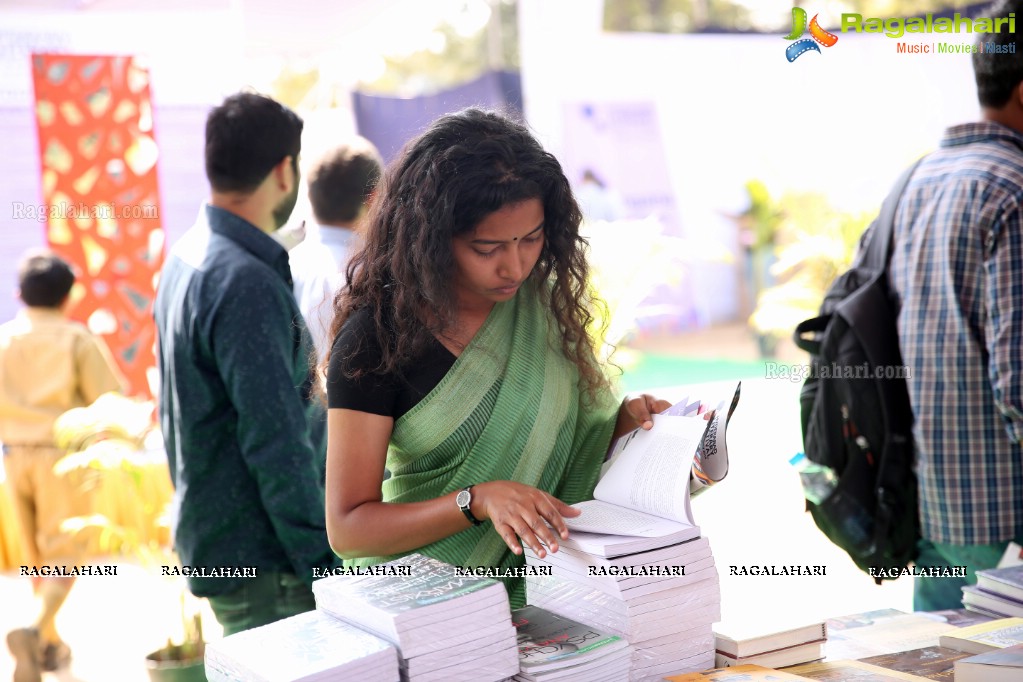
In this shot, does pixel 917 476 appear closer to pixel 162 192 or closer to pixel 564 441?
pixel 564 441

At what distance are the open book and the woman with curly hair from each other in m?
0.07

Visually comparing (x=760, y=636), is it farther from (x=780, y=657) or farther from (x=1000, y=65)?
(x=1000, y=65)

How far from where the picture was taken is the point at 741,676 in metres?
1.29

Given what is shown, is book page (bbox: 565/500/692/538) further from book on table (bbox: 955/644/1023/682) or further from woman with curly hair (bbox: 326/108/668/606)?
book on table (bbox: 955/644/1023/682)

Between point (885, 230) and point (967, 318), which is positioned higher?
point (885, 230)

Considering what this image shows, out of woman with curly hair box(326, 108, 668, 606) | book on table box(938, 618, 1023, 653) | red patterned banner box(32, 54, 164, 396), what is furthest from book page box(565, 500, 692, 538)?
red patterned banner box(32, 54, 164, 396)

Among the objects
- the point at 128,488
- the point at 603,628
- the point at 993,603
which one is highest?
the point at 603,628

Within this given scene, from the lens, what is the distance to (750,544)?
16.0 ft

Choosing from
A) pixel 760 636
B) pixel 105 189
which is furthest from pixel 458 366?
pixel 105 189

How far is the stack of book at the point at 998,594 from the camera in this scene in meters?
1.64

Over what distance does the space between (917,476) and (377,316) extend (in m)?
1.29

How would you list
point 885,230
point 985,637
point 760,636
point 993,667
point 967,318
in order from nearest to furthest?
point 993,667 → point 760,636 → point 985,637 → point 967,318 → point 885,230

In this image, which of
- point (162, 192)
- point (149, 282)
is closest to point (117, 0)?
point (162, 192)

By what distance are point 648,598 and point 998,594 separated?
787 mm
